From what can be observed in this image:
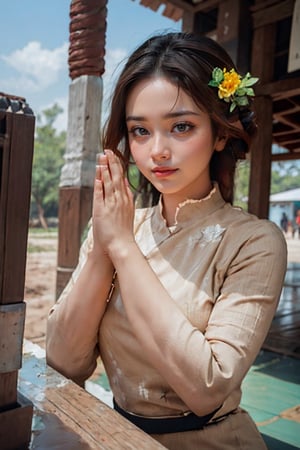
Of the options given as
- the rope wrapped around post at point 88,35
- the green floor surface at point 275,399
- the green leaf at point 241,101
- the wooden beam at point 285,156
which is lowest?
the green floor surface at point 275,399

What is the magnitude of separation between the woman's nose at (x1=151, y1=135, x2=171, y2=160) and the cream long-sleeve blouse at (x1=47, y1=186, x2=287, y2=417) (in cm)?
23

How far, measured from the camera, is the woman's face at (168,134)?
122cm

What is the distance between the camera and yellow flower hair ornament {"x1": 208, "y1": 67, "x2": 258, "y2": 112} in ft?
4.23

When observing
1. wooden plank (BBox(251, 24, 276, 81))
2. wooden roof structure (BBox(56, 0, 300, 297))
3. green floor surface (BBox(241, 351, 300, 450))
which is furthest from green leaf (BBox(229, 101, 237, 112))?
wooden plank (BBox(251, 24, 276, 81))

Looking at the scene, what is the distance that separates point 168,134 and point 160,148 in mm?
53

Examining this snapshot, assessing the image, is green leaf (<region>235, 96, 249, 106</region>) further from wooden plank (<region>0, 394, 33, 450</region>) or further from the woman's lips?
wooden plank (<region>0, 394, 33, 450</region>)

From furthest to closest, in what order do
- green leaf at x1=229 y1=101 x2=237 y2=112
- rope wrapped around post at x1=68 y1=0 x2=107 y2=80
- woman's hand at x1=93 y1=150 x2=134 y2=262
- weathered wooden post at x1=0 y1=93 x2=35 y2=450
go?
rope wrapped around post at x1=68 y1=0 x2=107 y2=80 < green leaf at x1=229 y1=101 x2=237 y2=112 < woman's hand at x1=93 y1=150 x2=134 y2=262 < weathered wooden post at x1=0 y1=93 x2=35 y2=450

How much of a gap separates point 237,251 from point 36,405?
670 millimetres

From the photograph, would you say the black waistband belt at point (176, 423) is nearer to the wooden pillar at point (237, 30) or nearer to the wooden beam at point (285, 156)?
the wooden pillar at point (237, 30)

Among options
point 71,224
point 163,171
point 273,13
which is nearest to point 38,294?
point 71,224

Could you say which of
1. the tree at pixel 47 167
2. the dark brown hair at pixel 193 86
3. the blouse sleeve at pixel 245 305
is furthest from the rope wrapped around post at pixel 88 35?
the tree at pixel 47 167

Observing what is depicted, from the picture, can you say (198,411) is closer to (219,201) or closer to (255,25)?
(219,201)

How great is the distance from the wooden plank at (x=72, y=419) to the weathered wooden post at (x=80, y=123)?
2.25 meters

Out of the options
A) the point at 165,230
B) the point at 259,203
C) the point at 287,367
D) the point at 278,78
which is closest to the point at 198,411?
the point at 165,230
